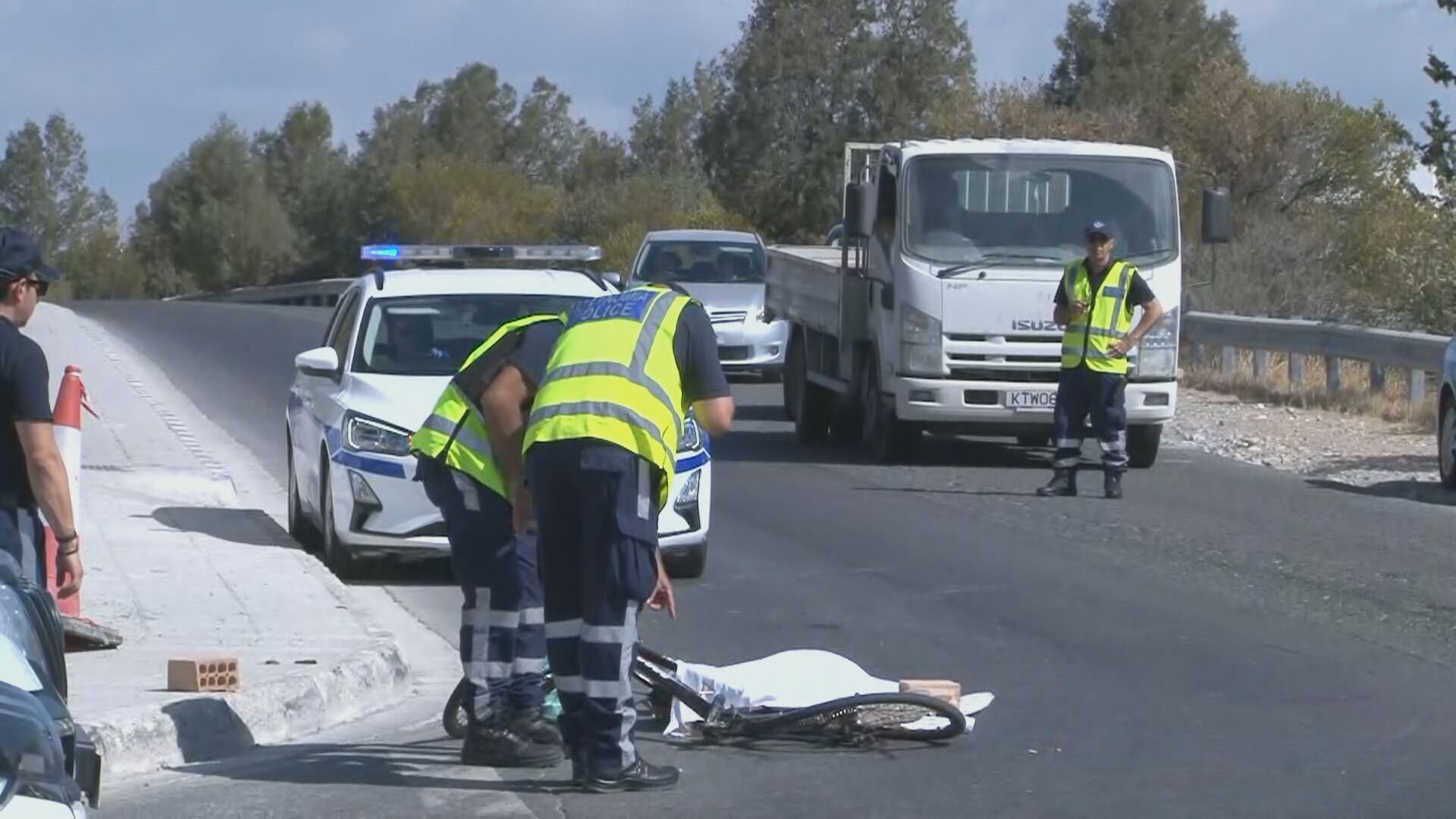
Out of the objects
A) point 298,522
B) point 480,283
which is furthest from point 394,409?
point 298,522

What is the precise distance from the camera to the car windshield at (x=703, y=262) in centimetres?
2670

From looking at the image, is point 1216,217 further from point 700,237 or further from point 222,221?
point 222,221

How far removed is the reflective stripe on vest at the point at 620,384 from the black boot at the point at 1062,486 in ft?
29.3

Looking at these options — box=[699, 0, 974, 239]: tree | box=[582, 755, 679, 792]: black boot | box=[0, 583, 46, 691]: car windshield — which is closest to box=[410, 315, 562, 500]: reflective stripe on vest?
box=[582, 755, 679, 792]: black boot

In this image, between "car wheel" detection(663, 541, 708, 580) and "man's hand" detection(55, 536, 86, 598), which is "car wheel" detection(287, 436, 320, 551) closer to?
"car wheel" detection(663, 541, 708, 580)

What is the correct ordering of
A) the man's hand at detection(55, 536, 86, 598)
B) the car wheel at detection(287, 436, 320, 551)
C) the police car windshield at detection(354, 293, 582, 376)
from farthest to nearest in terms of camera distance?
the car wheel at detection(287, 436, 320, 551)
the police car windshield at detection(354, 293, 582, 376)
the man's hand at detection(55, 536, 86, 598)

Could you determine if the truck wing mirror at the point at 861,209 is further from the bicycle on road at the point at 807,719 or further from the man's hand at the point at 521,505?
the man's hand at the point at 521,505

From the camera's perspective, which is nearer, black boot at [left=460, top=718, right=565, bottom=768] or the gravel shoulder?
black boot at [left=460, top=718, right=565, bottom=768]

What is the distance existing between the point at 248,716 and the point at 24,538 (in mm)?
1121

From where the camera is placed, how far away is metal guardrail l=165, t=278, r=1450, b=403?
67.1ft

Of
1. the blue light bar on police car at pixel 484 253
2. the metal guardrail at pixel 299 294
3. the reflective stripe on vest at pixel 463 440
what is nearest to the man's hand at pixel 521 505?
the reflective stripe on vest at pixel 463 440

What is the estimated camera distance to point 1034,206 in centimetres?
1727

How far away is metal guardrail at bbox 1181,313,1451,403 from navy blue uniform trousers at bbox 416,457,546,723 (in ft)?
41.7

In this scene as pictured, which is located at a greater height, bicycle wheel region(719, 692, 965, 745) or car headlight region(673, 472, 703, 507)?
car headlight region(673, 472, 703, 507)
